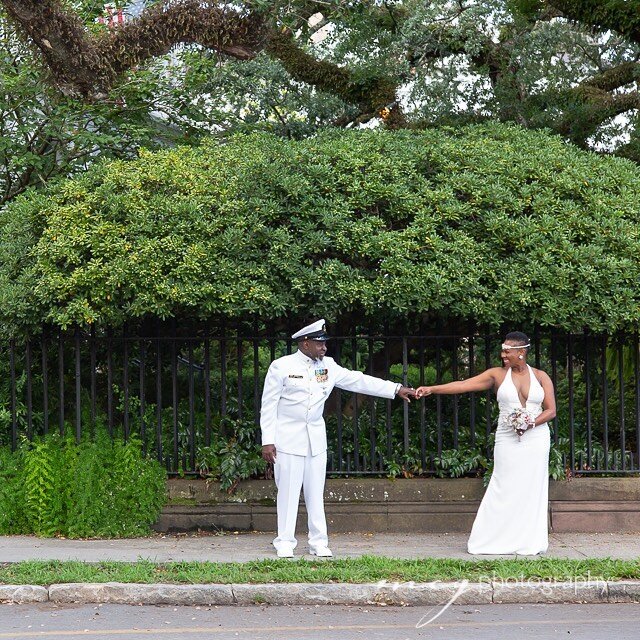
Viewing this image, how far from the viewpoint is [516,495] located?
843 centimetres

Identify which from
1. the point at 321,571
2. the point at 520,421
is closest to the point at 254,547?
the point at 321,571

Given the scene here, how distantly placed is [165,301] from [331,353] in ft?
6.60

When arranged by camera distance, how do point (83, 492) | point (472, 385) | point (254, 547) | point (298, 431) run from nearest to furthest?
point (298, 431) → point (472, 385) → point (254, 547) → point (83, 492)

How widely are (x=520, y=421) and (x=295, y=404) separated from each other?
6.10ft

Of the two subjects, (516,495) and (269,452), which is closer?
(269,452)

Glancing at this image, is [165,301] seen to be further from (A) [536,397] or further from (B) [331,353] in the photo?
(A) [536,397]

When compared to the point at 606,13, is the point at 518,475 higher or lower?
lower

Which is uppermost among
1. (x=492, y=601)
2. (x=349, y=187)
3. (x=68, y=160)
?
(x=68, y=160)

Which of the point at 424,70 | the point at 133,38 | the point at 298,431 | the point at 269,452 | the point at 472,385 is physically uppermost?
the point at 424,70

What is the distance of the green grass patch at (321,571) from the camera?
723 cm

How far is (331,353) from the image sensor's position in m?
10.3

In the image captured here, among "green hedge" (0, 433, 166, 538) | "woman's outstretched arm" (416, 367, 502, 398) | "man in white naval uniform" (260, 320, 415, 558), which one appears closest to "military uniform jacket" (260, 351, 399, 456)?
"man in white naval uniform" (260, 320, 415, 558)

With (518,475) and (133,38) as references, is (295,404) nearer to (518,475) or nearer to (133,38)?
(518,475)

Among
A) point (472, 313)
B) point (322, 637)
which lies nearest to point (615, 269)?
point (472, 313)
